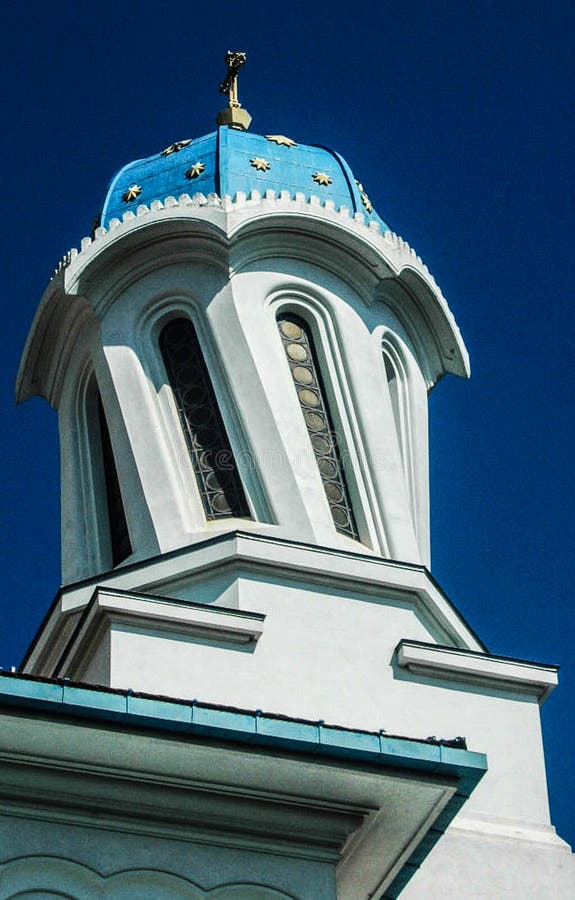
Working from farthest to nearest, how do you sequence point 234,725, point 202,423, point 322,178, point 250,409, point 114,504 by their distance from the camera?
point 322,178 → point 114,504 → point 202,423 → point 250,409 → point 234,725

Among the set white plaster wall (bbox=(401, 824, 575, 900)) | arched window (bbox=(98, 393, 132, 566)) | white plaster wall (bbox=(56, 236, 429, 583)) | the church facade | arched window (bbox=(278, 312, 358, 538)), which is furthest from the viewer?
arched window (bbox=(98, 393, 132, 566))

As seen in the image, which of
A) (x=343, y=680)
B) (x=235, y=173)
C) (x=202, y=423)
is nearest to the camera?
(x=343, y=680)

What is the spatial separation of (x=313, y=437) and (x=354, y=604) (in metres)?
2.16

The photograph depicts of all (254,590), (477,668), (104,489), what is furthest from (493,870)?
(104,489)

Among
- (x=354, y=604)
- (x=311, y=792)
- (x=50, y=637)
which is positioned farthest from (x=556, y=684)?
(x=311, y=792)

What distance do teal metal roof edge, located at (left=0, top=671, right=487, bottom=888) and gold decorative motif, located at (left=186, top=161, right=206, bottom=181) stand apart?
10.3m

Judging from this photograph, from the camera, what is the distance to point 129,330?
2295 cm

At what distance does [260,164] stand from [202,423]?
138 inches

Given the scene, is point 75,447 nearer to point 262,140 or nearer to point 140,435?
A: point 140,435

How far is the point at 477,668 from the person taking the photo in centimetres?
2084

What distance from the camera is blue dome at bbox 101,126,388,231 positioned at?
78.6 feet

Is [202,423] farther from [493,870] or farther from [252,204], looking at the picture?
[493,870]

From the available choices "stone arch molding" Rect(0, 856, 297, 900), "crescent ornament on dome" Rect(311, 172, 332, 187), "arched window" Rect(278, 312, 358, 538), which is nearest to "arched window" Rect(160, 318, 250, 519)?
"arched window" Rect(278, 312, 358, 538)

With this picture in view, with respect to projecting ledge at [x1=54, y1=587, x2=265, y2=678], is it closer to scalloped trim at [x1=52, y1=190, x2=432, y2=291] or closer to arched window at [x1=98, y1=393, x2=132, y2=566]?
arched window at [x1=98, y1=393, x2=132, y2=566]
